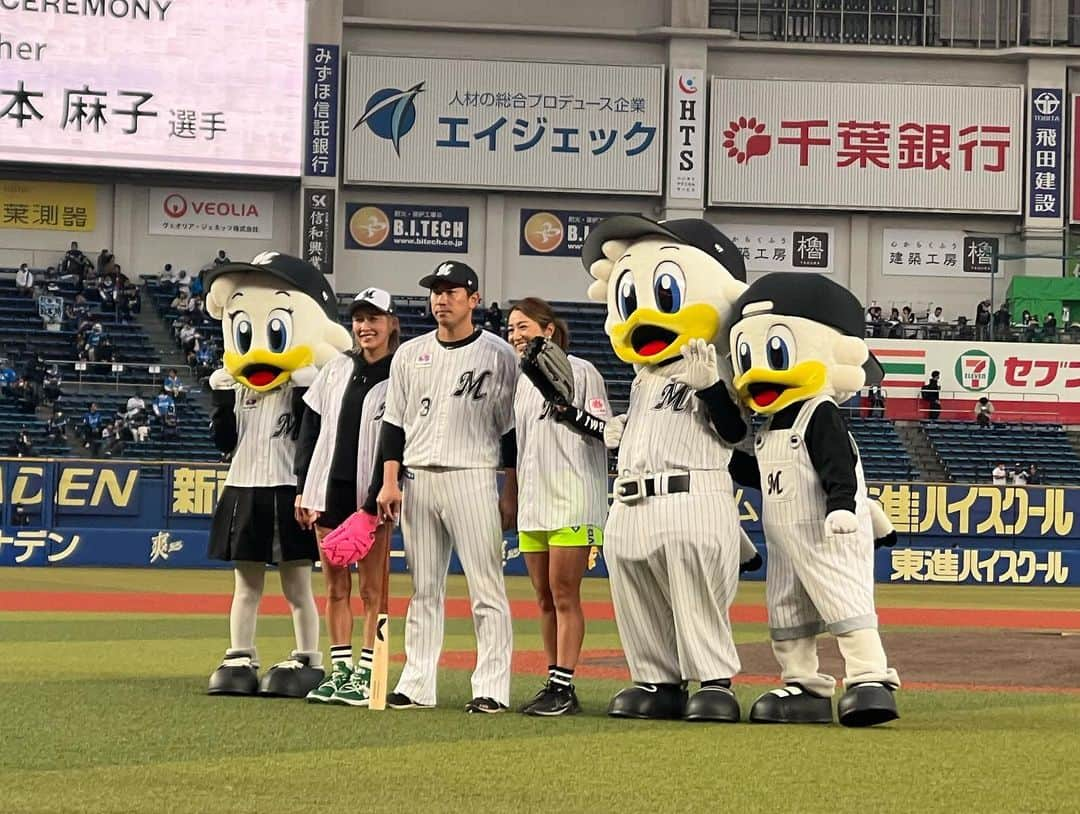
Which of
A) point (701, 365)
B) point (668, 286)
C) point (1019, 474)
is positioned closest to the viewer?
point (701, 365)

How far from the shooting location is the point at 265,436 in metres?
8.62

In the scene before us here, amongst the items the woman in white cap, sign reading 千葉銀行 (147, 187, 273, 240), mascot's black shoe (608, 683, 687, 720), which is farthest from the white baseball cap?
sign reading 千葉銀行 (147, 187, 273, 240)

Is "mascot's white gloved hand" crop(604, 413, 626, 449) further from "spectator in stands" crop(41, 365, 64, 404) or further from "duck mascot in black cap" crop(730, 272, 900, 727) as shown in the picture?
"spectator in stands" crop(41, 365, 64, 404)

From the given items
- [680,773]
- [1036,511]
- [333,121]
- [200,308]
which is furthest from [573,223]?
[680,773]

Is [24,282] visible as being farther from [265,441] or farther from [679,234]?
[679,234]

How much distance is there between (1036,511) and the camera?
965 inches

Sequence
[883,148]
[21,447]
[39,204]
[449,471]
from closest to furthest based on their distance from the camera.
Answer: [449,471], [21,447], [39,204], [883,148]

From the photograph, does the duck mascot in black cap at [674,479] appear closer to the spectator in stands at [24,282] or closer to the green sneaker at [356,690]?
the green sneaker at [356,690]

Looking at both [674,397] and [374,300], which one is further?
[374,300]

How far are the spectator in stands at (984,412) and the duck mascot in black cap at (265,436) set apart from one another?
957 inches

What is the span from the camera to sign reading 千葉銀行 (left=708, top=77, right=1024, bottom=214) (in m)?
35.2

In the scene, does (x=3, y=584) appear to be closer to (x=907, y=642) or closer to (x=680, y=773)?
(x=907, y=642)

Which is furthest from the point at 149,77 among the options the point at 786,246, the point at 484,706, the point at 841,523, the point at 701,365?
the point at 841,523

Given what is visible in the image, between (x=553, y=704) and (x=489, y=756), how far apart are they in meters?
1.44
